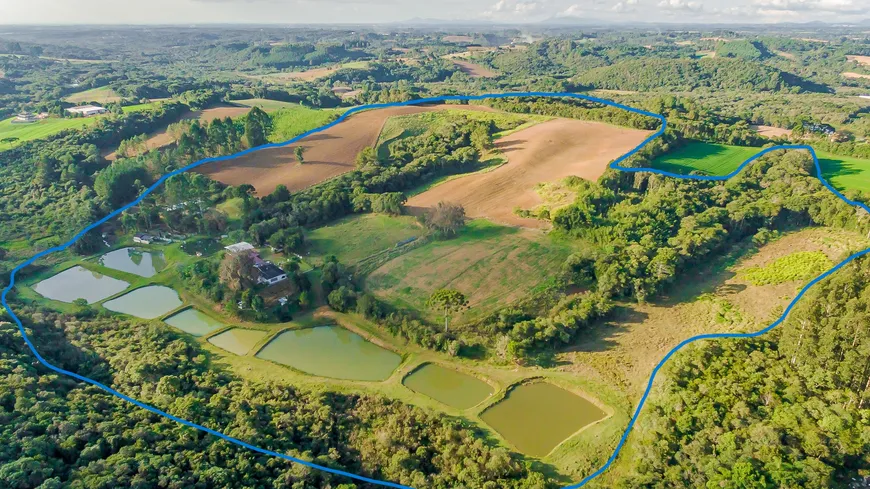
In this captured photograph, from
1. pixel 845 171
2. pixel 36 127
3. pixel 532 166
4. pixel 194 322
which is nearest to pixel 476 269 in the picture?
pixel 194 322

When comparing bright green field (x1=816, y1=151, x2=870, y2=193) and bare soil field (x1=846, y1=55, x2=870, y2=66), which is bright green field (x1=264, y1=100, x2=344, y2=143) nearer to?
bright green field (x1=816, y1=151, x2=870, y2=193)

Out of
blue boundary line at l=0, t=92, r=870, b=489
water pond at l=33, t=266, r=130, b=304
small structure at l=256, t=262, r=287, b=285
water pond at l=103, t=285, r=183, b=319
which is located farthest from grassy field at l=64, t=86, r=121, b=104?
small structure at l=256, t=262, r=287, b=285

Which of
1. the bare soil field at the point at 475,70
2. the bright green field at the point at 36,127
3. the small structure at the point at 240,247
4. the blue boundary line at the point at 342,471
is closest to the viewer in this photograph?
the blue boundary line at the point at 342,471

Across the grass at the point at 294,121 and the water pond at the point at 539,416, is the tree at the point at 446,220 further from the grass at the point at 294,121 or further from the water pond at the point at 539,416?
the grass at the point at 294,121

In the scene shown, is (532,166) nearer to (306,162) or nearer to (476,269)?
(476,269)

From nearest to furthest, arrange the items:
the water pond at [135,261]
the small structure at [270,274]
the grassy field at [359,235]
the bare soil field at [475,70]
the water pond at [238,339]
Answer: the water pond at [238,339] → the small structure at [270,274] → the grassy field at [359,235] → the water pond at [135,261] → the bare soil field at [475,70]

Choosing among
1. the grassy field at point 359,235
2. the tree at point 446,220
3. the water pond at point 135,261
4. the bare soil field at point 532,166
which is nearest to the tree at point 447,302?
the grassy field at point 359,235

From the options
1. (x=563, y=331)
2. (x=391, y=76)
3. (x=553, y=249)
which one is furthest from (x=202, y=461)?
(x=391, y=76)
